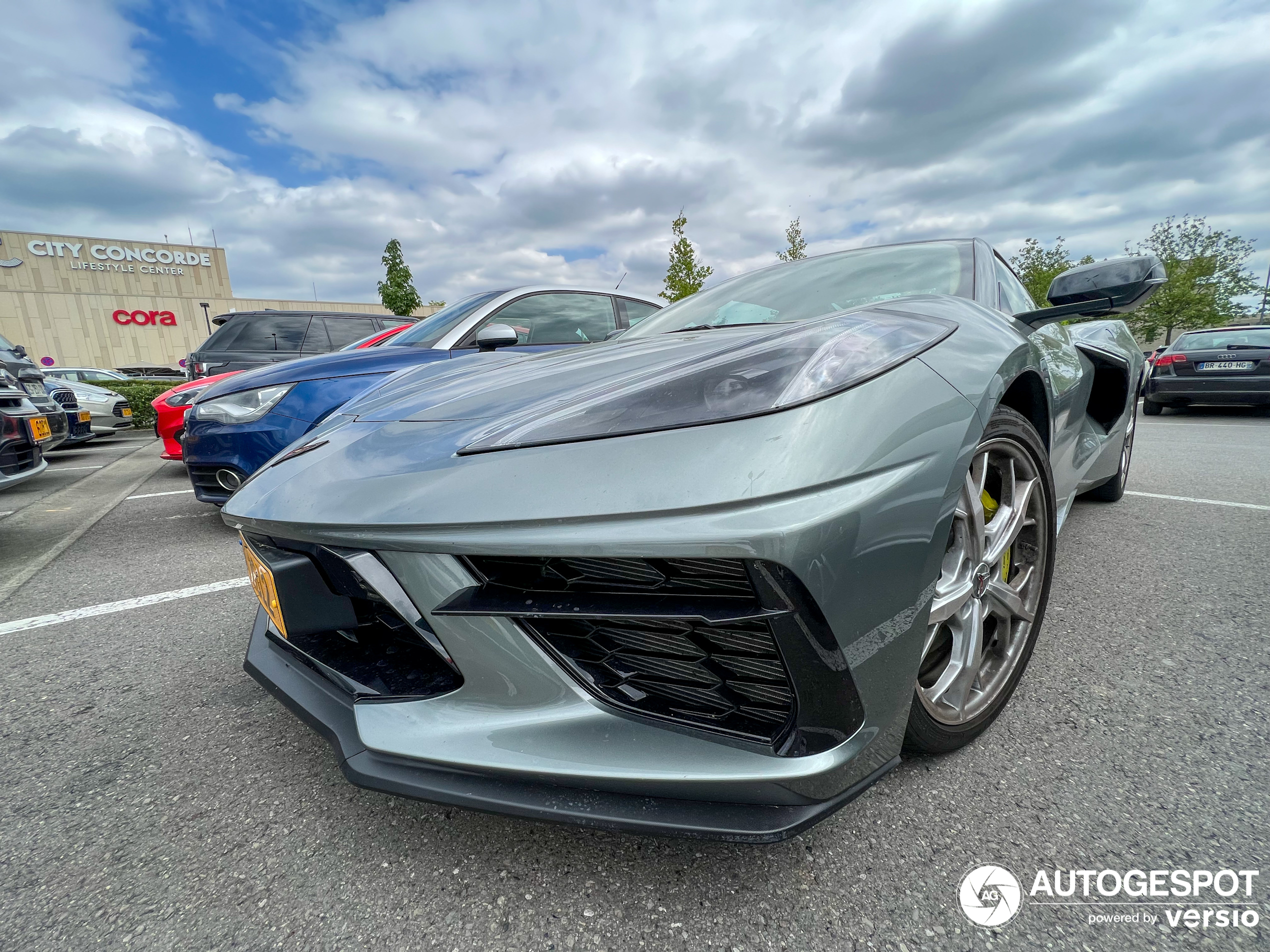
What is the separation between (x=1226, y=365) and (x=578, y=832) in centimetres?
1074

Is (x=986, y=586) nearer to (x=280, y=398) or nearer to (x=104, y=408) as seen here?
(x=280, y=398)

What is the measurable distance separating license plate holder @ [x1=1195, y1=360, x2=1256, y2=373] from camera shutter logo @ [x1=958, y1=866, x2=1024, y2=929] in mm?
10279

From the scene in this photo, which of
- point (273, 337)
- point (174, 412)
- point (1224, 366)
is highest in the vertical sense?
point (273, 337)

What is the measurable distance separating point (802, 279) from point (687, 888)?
182 cm

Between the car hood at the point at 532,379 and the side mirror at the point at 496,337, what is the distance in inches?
39.9

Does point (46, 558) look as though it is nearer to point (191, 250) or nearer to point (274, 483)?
point (274, 483)

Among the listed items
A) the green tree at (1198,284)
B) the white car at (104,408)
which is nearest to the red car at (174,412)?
the white car at (104,408)

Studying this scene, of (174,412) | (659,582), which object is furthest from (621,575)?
(174,412)

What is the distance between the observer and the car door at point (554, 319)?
3.66 meters

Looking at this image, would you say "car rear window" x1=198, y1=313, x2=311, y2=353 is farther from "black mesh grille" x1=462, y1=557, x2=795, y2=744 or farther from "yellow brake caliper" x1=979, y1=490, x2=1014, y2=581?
"yellow brake caliper" x1=979, y1=490, x2=1014, y2=581

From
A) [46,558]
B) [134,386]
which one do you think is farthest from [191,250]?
[46,558]

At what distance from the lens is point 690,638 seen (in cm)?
→ 92

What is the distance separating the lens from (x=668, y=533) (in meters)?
0.83

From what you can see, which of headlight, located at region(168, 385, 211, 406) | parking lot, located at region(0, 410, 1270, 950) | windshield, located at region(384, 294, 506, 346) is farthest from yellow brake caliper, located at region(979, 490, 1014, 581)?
headlight, located at region(168, 385, 211, 406)
